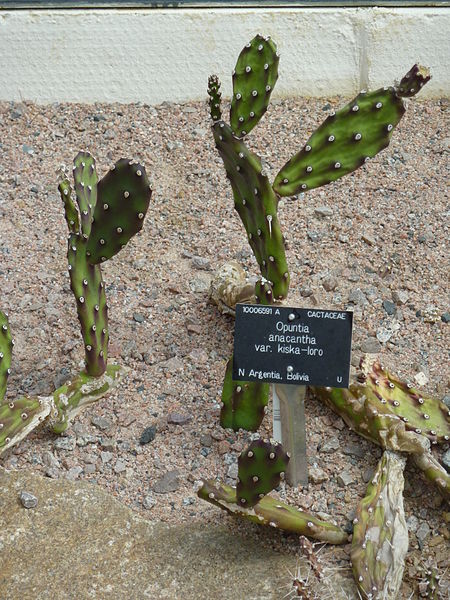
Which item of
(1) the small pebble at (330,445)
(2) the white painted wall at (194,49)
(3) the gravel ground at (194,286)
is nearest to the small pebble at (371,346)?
(3) the gravel ground at (194,286)

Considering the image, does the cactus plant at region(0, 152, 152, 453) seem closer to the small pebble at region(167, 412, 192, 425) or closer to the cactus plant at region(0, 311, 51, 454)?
the cactus plant at region(0, 311, 51, 454)

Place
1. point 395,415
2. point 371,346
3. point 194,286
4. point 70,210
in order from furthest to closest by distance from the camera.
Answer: point 194,286
point 371,346
point 70,210
point 395,415

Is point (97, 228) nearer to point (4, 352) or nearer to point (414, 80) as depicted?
point (4, 352)

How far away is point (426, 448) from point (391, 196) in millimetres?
1421

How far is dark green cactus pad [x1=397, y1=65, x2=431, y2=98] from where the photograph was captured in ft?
8.54

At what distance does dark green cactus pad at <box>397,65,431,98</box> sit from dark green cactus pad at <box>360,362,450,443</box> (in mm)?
820

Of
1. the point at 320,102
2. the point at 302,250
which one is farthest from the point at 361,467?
the point at 320,102

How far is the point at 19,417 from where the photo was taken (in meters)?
2.98

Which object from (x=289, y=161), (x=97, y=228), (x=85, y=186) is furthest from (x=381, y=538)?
(x=85, y=186)

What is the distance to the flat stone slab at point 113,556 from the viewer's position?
263 centimetres

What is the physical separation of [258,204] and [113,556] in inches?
40.2

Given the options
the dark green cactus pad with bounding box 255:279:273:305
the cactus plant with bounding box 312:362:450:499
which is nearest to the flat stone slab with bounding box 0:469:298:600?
the cactus plant with bounding box 312:362:450:499

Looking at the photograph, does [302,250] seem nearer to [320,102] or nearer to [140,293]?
[140,293]

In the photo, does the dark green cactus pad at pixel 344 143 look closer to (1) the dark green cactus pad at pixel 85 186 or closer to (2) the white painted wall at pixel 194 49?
(1) the dark green cactus pad at pixel 85 186
